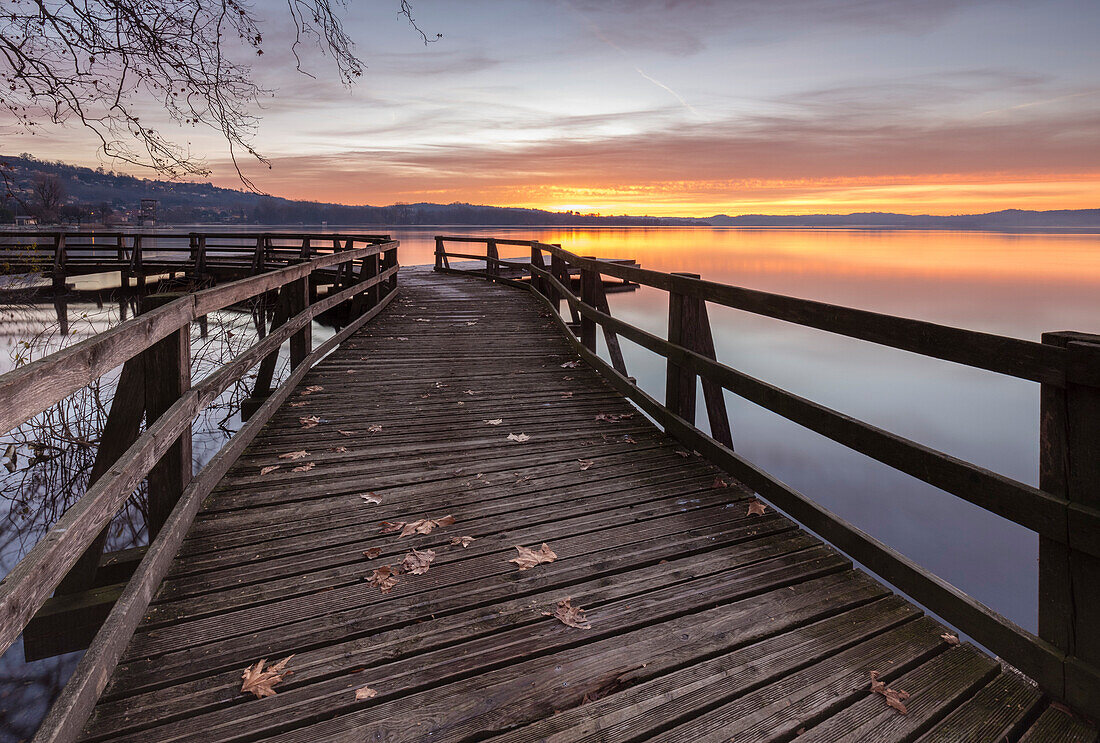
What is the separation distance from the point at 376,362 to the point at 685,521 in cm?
554

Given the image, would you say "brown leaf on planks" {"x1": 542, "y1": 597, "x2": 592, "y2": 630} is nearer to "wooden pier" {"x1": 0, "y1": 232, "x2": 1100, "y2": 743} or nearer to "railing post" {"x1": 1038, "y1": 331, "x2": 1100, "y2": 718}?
"wooden pier" {"x1": 0, "y1": 232, "x2": 1100, "y2": 743}

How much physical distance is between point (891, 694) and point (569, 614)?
1.29m

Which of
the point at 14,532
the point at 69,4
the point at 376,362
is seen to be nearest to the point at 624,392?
the point at 376,362

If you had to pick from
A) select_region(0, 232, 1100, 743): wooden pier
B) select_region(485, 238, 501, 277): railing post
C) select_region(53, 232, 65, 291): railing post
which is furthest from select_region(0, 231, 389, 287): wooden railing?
select_region(0, 232, 1100, 743): wooden pier

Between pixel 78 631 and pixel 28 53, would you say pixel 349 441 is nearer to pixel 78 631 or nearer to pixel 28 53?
pixel 78 631

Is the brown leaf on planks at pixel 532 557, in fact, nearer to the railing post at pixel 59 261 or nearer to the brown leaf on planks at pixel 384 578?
the brown leaf on planks at pixel 384 578

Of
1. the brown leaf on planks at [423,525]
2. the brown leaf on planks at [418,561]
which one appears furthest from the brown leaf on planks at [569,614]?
the brown leaf on planks at [423,525]

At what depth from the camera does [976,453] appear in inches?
648

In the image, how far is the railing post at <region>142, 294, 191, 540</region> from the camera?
3053mm

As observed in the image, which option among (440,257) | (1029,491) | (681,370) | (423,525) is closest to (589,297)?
(681,370)

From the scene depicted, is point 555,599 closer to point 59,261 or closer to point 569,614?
point 569,614

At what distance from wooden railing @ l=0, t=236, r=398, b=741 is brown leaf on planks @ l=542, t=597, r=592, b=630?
174 cm

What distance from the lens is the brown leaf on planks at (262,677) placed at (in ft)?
7.18

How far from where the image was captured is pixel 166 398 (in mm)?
3086
